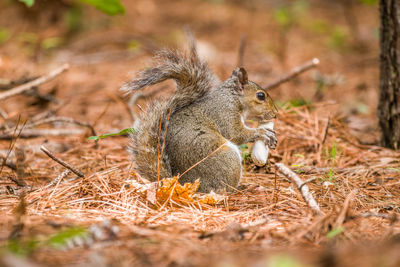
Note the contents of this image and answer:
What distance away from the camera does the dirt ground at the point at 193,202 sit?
1236 mm

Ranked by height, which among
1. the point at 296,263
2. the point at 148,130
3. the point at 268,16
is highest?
the point at 268,16

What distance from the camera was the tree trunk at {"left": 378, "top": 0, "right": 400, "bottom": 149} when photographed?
2.59 m

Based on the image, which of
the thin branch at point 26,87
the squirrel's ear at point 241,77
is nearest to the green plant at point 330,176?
the squirrel's ear at point 241,77

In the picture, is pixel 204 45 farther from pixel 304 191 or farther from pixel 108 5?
pixel 304 191

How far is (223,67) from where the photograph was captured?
495 centimetres

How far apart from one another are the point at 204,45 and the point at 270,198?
4.24 m

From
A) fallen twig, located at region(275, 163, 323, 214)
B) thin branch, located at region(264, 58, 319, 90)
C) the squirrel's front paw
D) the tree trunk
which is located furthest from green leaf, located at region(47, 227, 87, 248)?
thin branch, located at region(264, 58, 319, 90)

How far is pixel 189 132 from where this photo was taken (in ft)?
7.38

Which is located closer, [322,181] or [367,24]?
[322,181]

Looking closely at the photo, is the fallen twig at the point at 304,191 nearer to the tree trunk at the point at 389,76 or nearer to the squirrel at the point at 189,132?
the squirrel at the point at 189,132

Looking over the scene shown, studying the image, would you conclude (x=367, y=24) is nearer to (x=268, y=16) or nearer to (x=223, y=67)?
(x=268, y=16)

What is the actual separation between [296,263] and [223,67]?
418cm

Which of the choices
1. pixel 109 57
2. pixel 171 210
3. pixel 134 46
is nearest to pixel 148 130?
pixel 171 210

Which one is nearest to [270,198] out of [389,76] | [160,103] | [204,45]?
[160,103]
